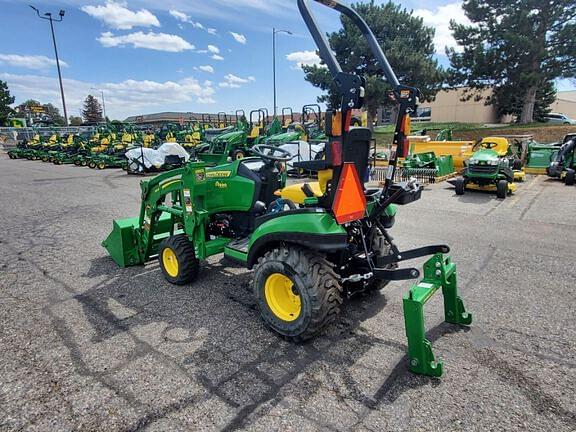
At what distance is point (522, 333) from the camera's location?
3303 mm

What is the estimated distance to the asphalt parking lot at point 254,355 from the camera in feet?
7.88

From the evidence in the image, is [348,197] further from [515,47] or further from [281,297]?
[515,47]

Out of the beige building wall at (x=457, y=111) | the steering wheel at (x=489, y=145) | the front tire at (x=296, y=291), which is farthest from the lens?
the beige building wall at (x=457, y=111)

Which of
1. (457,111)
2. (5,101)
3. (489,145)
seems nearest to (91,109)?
(5,101)

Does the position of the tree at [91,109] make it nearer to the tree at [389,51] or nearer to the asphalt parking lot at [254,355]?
the tree at [389,51]

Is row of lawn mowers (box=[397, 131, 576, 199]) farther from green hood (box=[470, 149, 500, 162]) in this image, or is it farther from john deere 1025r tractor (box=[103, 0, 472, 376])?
john deere 1025r tractor (box=[103, 0, 472, 376])

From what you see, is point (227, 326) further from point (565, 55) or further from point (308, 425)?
point (565, 55)

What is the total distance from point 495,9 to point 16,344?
29.2 meters

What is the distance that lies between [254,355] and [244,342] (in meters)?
0.22

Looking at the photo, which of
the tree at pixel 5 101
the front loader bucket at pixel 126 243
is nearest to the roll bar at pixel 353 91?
the front loader bucket at pixel 126 243

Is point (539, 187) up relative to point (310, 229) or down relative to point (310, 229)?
down

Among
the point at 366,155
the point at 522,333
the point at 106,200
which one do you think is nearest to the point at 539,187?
the point at 522,333

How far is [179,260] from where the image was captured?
4.29 meters

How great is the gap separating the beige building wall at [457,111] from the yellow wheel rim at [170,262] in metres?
49.0
